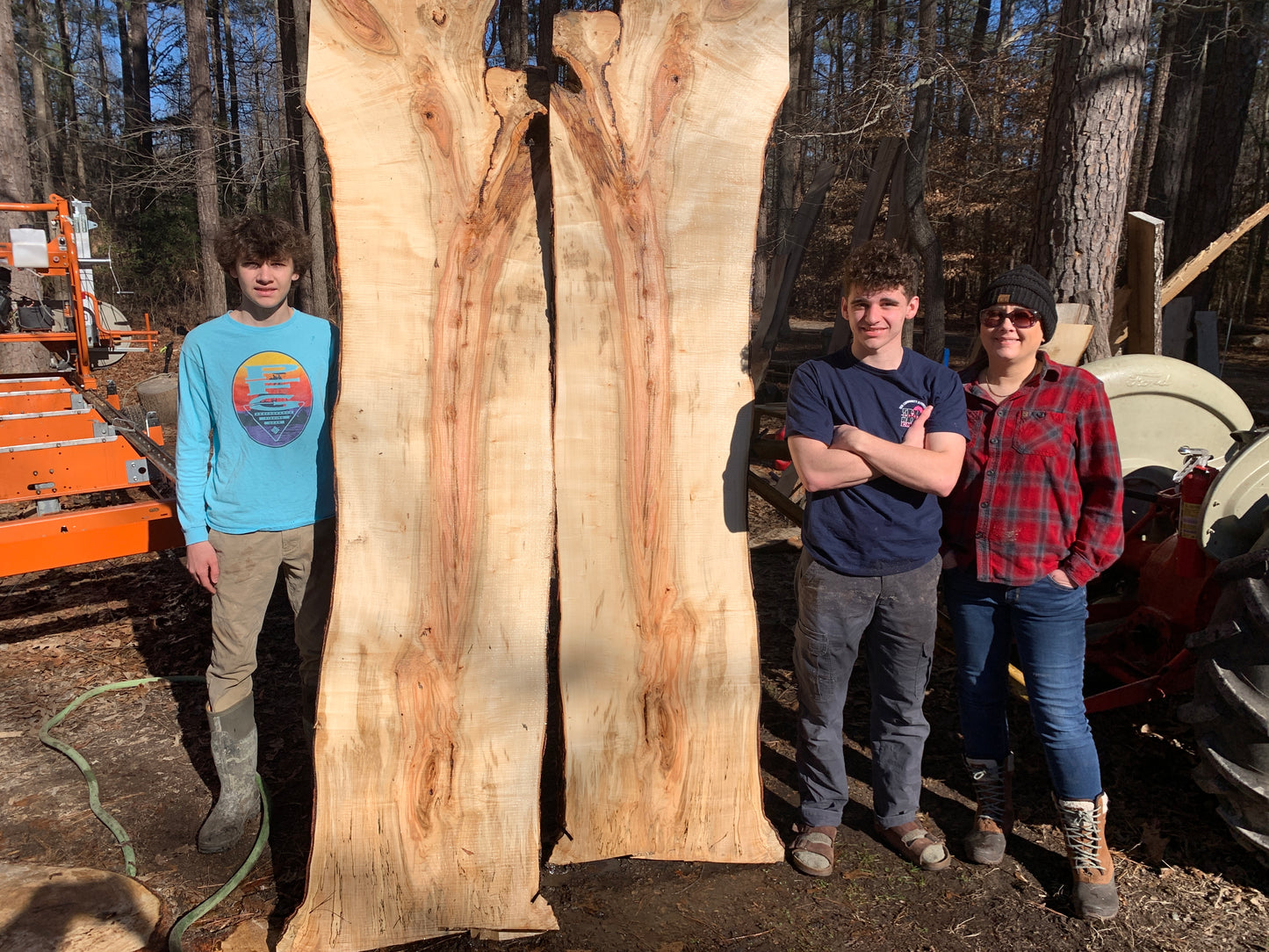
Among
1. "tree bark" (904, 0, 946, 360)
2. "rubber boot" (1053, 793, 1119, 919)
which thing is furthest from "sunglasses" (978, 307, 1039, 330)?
"tree bark" (904, 0, 946, 360)

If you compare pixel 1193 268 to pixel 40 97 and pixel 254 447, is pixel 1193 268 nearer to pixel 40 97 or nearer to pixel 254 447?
pixel 254 447

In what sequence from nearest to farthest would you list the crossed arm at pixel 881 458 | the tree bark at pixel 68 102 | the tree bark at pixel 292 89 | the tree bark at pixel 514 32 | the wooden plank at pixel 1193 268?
the crossed arm at pixel 881 458
the wooden plank at pixel 1193 268
the tree bark at pixel 514 32
the tree bark at pixel 292 89
the tree bark at pixel 68 102

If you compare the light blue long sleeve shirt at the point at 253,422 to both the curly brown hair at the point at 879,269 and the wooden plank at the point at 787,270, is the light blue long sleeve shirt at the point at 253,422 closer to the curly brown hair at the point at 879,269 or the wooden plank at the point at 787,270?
the curly brown hair at the point at 879,269

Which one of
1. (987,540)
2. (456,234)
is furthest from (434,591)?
(987,540)

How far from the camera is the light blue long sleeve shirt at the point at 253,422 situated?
8.77ft

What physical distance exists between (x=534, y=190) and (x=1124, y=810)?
297 cm

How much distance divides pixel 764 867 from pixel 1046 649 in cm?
115

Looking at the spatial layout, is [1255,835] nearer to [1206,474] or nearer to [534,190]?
[1206,474]

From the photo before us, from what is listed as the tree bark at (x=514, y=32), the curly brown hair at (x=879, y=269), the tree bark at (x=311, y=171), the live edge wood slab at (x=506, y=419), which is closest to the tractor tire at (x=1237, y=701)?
the curly brown hair at (x=879, y=269)

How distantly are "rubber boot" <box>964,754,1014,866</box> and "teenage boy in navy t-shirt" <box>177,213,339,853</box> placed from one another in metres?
2.31

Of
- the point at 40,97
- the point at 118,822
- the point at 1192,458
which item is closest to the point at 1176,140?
the point at 1192,458

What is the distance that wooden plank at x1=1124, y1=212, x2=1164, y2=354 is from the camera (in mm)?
4426

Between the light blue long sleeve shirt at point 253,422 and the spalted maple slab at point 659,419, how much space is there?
2.63 ft

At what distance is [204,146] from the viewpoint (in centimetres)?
1471
